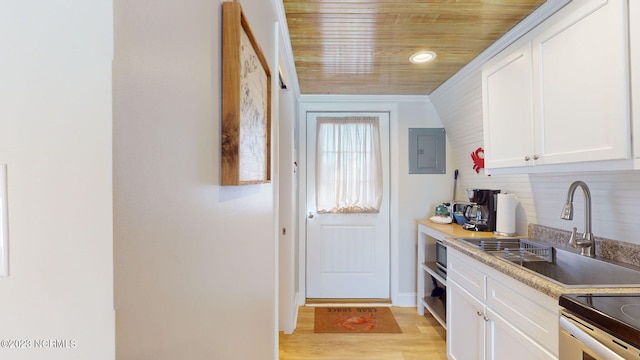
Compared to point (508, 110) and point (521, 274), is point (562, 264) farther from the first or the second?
point (508, 110)

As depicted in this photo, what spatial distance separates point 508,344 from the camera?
4.53 ft

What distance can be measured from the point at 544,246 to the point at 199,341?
1.97 meters

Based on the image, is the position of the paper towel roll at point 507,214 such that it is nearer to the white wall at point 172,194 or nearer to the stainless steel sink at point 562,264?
the stainless steel sink at point 562,264

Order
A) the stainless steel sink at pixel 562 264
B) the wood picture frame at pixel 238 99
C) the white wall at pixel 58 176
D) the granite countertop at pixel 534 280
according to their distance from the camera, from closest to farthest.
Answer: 1. the white wall at pixel 58 176
2. the wood picture frame at pixel 238 99
3. the granite countertop at pixel 534 280
4. the stainless steel sink at pixel 562 264

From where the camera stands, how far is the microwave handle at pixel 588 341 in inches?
32.9

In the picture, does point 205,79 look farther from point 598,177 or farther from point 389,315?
point 389,315

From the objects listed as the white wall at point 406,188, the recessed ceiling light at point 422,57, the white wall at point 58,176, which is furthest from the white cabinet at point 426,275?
the white wall at point 58,176

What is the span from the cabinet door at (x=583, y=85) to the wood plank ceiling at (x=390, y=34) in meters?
0.30

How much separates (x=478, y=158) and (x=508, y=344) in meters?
1.60

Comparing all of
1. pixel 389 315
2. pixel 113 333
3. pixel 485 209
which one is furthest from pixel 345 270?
pixel 113 333

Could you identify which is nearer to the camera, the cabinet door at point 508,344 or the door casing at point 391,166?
the cabinet door at point 508,344

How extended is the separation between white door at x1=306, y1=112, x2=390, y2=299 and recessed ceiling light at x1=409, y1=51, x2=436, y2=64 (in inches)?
39.6

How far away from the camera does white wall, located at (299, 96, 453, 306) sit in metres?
3.07

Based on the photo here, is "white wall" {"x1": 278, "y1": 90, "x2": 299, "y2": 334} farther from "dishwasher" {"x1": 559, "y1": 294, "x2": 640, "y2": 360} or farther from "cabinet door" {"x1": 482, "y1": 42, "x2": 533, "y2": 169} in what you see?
"dishwasher" {"x1": 559, "y1": 294, "x2": 640, "y2": 360}
